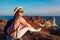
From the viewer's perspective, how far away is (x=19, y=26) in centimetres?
300

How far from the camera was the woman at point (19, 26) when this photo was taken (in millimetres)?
2957

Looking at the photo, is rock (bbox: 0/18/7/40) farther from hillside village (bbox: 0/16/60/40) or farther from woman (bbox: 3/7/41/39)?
woman (bbox: 3/7/41/39)

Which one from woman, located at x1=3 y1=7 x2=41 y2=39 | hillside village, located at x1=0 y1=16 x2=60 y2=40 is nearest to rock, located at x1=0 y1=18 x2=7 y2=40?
hillside village, located at x1=0 y1=16 x2=60 y2=40

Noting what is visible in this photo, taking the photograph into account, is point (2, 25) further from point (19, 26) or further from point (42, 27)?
point (42, 27)

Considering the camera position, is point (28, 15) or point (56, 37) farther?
point (28, 15)

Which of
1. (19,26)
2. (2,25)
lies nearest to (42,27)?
(19,26)

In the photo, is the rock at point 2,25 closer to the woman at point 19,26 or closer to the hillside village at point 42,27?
the hillside village at point 42,27

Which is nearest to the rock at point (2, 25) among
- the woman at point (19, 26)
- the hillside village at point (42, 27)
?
the hillside village at point (42, 27)

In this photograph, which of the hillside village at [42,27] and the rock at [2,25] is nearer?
the hillside village at [42,27]

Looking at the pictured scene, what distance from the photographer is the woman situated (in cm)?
296

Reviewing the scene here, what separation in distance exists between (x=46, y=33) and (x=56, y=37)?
0.64 ft

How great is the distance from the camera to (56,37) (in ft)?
9.39

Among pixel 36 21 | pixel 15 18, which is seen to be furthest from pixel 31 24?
pixel 15 18

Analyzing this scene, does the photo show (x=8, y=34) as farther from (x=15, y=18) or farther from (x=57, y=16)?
(x=57, y=16)
